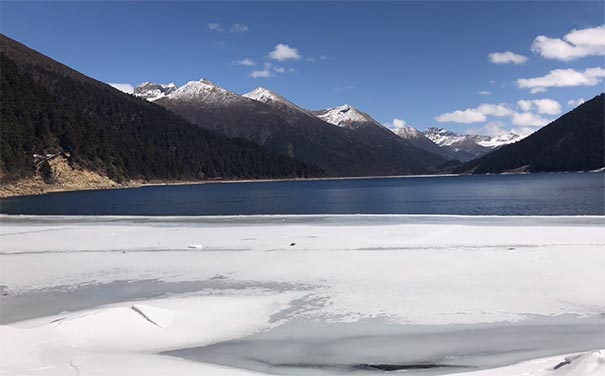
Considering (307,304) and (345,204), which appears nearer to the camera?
(307,304)

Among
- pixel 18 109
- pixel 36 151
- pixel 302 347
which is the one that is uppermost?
pixel 18 109

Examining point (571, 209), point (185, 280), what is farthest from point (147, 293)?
point (571, 209)

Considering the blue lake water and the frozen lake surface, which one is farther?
the blue lake water

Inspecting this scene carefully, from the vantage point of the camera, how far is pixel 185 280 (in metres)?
14.6

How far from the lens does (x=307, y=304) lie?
11648mm

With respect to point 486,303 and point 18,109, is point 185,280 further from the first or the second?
point 18,109

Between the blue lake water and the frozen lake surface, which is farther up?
the blue lake water

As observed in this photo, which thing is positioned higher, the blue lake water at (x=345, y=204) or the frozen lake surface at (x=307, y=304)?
the blue lake water at (x=345, y=204)

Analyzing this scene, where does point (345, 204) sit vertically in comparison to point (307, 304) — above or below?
above

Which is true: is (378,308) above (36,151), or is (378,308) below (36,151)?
below

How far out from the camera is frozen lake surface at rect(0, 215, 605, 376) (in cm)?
816

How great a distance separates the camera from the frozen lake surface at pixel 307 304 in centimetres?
816

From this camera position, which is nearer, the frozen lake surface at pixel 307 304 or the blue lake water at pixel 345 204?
the frozen lake surface at pixel 307 304

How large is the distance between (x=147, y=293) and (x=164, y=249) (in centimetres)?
777
